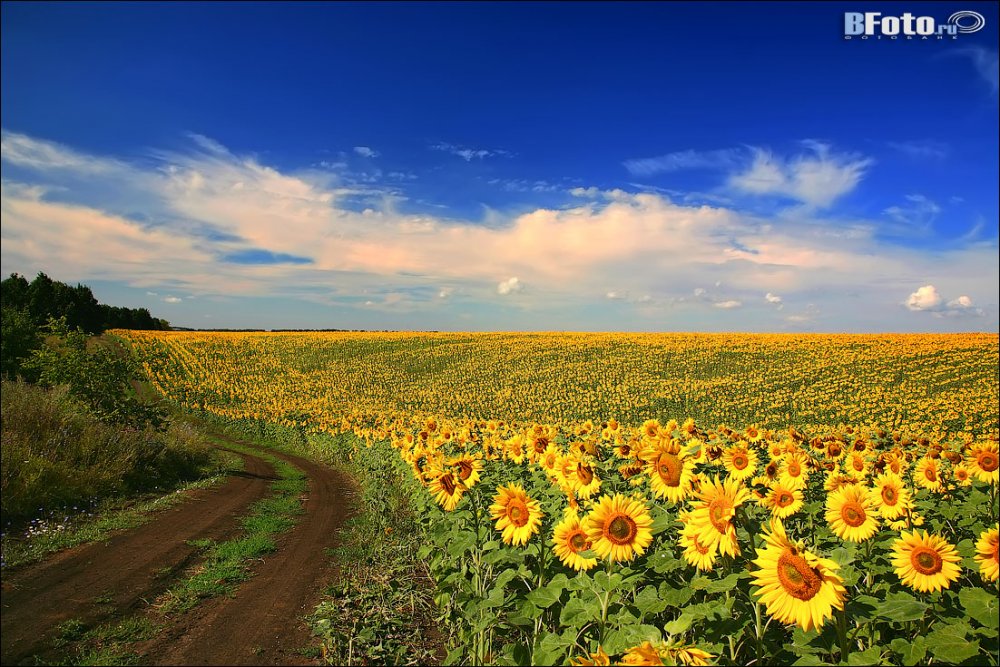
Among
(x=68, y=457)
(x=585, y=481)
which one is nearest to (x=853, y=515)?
(x=585, y=481)

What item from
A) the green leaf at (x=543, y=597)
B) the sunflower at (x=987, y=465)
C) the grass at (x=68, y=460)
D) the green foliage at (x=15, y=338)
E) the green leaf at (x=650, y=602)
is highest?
the green foliage at (x=15, y=338)

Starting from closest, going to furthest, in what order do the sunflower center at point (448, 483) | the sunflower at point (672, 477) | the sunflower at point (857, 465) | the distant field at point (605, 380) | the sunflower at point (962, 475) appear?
the sunflower at point (672, 477), the sunflower center at point (448, 483), the sunflower at point (962, 475), the sunflower at point (857, 465), the distant field at point (605, 380)

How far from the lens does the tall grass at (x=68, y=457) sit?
28.1 feet

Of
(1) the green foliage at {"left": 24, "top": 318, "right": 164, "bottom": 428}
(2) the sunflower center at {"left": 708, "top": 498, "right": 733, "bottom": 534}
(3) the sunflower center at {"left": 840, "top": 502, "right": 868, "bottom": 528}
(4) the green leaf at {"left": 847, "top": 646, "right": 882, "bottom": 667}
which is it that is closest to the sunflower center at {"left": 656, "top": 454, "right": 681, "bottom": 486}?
(2) the sunflower center at {"left": 708, "top": 498, "right": 733, "bottom": 534}

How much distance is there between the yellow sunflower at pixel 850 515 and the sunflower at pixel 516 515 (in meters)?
2.07

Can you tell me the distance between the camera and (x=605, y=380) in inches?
1200

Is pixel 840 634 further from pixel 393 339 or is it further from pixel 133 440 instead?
pixel 393 339

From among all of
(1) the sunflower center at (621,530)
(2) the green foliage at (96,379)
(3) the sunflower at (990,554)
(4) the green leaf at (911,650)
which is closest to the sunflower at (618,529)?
(1) the sunflower center at (621,530)

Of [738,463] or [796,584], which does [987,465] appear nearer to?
[738,463]

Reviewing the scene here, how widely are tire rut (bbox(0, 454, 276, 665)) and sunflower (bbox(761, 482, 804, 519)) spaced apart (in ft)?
20.3

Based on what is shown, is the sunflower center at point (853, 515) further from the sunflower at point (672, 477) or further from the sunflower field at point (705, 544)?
the sunflower at point (672, 477)

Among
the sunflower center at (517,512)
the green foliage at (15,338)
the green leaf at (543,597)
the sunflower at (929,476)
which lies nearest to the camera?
the green leaf at (543,597)

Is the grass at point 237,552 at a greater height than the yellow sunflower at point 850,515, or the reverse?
the yellow sunflower at point 850,515

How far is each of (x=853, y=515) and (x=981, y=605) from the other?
2.59 ft
